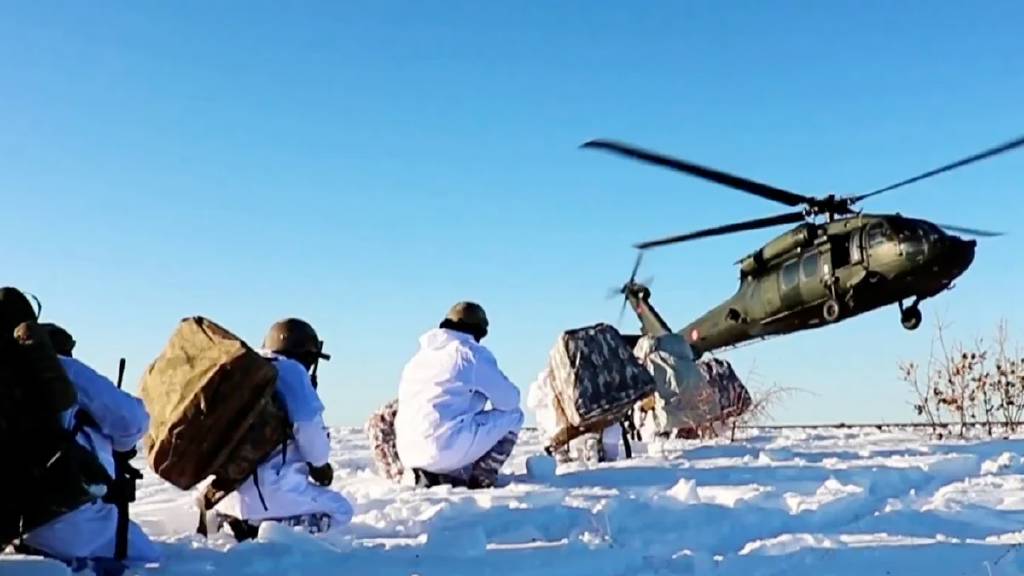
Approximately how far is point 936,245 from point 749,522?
1016 centimetres

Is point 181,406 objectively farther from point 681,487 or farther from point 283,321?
point 681,487

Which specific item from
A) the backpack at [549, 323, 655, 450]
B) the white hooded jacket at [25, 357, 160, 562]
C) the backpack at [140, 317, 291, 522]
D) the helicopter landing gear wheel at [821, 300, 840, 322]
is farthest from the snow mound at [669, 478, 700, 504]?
the helicopter landing gear wheel at [821, 300, 840, 322]

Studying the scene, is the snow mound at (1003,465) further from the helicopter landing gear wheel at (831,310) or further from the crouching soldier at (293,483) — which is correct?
the helicopter landing gear wheel at (831,310)

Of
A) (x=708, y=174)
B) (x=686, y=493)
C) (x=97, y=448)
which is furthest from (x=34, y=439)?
(x=708, y=174)

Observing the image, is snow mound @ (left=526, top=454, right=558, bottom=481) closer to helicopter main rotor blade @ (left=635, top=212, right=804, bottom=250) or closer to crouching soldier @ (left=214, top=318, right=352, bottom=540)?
crouching soldier @ (left=214, top=318, right=352, bottom=540)

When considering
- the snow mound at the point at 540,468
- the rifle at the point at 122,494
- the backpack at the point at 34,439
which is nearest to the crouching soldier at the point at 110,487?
the rifle at the point at 122,494

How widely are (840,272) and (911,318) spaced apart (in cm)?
138

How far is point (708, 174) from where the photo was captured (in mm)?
13805

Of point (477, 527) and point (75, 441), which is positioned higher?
point (75, 441)

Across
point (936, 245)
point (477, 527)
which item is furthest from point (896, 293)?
point (477, 527)

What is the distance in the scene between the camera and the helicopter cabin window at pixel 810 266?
1548 cm

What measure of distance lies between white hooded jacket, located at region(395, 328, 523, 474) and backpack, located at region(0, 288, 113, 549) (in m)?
3.43

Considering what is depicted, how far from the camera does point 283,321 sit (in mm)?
5723

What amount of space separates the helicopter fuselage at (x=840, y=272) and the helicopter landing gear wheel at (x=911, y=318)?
0.07ft
